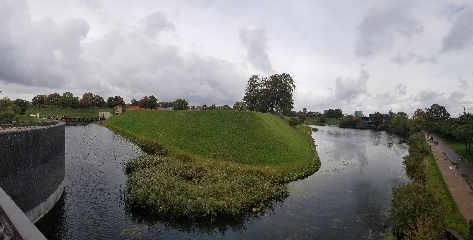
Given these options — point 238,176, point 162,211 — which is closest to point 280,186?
point 238,176

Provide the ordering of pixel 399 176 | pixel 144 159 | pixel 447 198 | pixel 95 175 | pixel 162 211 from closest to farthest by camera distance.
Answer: pixel 162 211 < pixel 447 198 < pixel 95 175 < pixel 144 159 < pixel 399 176

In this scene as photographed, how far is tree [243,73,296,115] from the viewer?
119688 mm

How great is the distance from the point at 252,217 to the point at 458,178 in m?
31.9

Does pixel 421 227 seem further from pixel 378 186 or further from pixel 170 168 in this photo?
pixel 170 168

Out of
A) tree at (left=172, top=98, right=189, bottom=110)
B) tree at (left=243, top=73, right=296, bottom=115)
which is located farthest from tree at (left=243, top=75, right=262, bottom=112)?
tree at (left=172, top=98, right=189, bottom=110)

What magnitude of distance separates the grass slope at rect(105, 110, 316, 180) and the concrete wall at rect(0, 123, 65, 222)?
24.1m

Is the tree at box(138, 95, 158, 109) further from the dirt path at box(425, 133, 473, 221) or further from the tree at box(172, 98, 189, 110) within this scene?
the dirt path at box(425, 133, 473, 221)

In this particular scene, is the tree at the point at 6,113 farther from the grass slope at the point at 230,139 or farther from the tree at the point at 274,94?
the tree at the point at 274,94

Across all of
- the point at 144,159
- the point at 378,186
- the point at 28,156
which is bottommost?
the point at 378,186

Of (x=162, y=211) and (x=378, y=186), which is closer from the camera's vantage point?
(x=162, y=211)

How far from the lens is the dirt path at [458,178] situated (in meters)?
33.2

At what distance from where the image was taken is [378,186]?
150 ft

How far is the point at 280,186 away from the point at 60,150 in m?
26.6

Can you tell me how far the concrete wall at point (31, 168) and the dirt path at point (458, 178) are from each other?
3694cm
